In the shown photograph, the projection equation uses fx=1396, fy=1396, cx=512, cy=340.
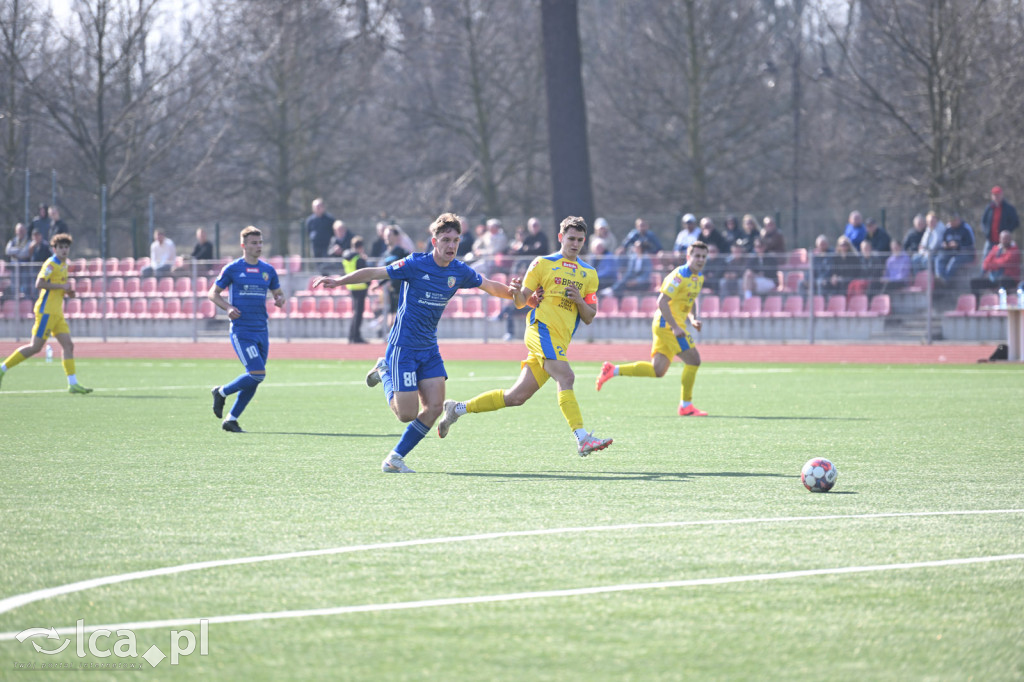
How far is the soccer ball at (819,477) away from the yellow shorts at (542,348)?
113 inches

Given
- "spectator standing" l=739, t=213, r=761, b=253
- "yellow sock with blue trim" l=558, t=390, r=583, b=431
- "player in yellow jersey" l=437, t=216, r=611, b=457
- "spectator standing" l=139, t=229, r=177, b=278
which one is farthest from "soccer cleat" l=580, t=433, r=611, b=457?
"spectator standing" l=139, t=229, r=177, b=278

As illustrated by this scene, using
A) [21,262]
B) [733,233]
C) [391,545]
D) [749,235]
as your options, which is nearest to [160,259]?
[21,262]

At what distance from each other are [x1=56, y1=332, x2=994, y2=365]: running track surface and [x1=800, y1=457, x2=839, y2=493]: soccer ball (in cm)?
1663

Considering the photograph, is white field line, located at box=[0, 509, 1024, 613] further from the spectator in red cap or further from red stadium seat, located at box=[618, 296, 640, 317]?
red stadium seat, located at box=[618, 296, 640, 317]

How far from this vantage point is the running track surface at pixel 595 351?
1005 inches

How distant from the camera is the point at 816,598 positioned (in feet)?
18.1

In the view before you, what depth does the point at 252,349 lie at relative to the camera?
1386 cm

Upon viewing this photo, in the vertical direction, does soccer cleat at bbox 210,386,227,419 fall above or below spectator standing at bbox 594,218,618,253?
below

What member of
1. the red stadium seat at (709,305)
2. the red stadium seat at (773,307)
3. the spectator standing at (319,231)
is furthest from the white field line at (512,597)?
the spectator standing at (319,231)

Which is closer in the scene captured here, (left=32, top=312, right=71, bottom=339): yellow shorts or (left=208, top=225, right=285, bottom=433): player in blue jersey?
(left=208, top=225, right=285, bottom=433): player in blue jersey

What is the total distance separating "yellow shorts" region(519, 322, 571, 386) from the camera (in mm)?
11094

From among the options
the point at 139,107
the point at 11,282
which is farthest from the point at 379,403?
the point at 139,107

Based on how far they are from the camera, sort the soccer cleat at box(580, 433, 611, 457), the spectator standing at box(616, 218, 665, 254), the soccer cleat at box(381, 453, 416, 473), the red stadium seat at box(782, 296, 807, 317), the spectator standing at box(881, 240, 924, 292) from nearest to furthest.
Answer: the soccer cleat at box(381, 453, 416, 473)
the soccer cleat at box(580, 433, 611, 457)
the spectator standing at box(881, 240, 924, 292)
the red stadium seat at box(782, 296, 807, 317)
the spectator standing at box(616, 218, 665, 254)

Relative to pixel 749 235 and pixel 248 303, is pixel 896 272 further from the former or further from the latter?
pixel 248 303
